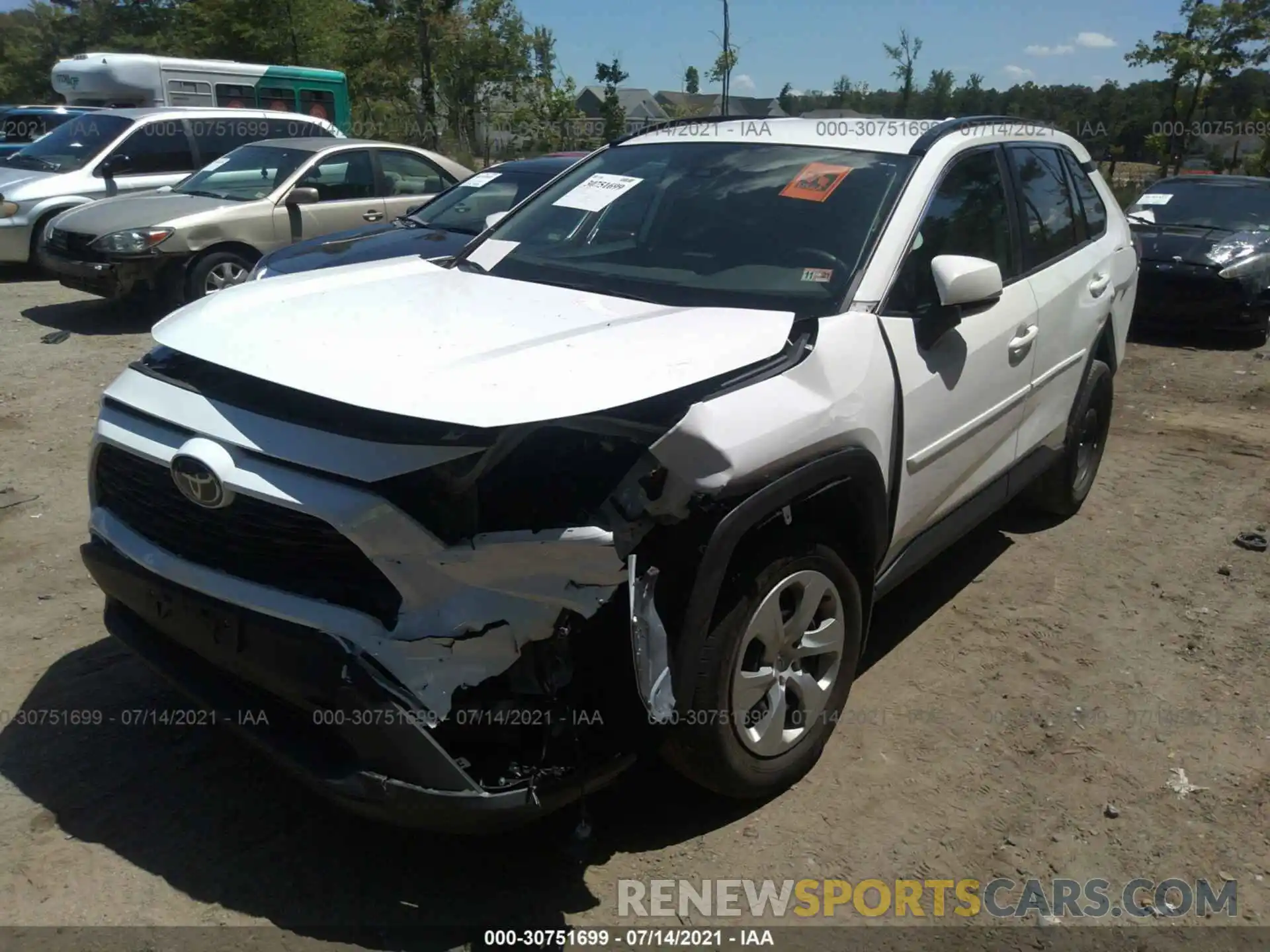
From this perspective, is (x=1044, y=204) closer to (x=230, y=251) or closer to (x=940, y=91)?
(x=230, y=251)

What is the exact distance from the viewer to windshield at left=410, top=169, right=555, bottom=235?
7.84 meters

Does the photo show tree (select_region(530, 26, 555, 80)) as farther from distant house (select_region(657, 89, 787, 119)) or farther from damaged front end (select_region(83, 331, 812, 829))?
damaged front end (select_region(83, 331, 812, 829))

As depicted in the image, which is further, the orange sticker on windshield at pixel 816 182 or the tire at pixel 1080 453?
the tire at pixel 1080 453

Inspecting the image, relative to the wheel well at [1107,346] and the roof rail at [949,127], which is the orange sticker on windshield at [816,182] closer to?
the roof rail at [949,127]

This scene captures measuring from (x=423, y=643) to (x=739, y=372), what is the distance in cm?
104

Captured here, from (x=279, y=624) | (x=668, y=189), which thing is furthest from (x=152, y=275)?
(x=279, y=624)

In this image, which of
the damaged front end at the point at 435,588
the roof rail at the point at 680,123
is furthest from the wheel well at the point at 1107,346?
the damaged front end at the point at 435,588

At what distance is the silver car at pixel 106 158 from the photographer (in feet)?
34.5

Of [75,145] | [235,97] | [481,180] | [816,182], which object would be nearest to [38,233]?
[75,145]

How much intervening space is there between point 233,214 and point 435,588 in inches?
304

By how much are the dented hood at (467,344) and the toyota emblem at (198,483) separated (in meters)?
0.26

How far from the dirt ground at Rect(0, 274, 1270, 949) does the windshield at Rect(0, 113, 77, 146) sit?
13.1 metres

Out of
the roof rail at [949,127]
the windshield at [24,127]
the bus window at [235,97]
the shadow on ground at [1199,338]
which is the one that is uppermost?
the bus window at [235,97]

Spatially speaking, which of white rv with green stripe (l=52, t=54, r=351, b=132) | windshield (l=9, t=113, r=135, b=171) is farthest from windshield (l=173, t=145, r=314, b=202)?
white rv with green stripe (l=52, t=54, r=351, b=132)
